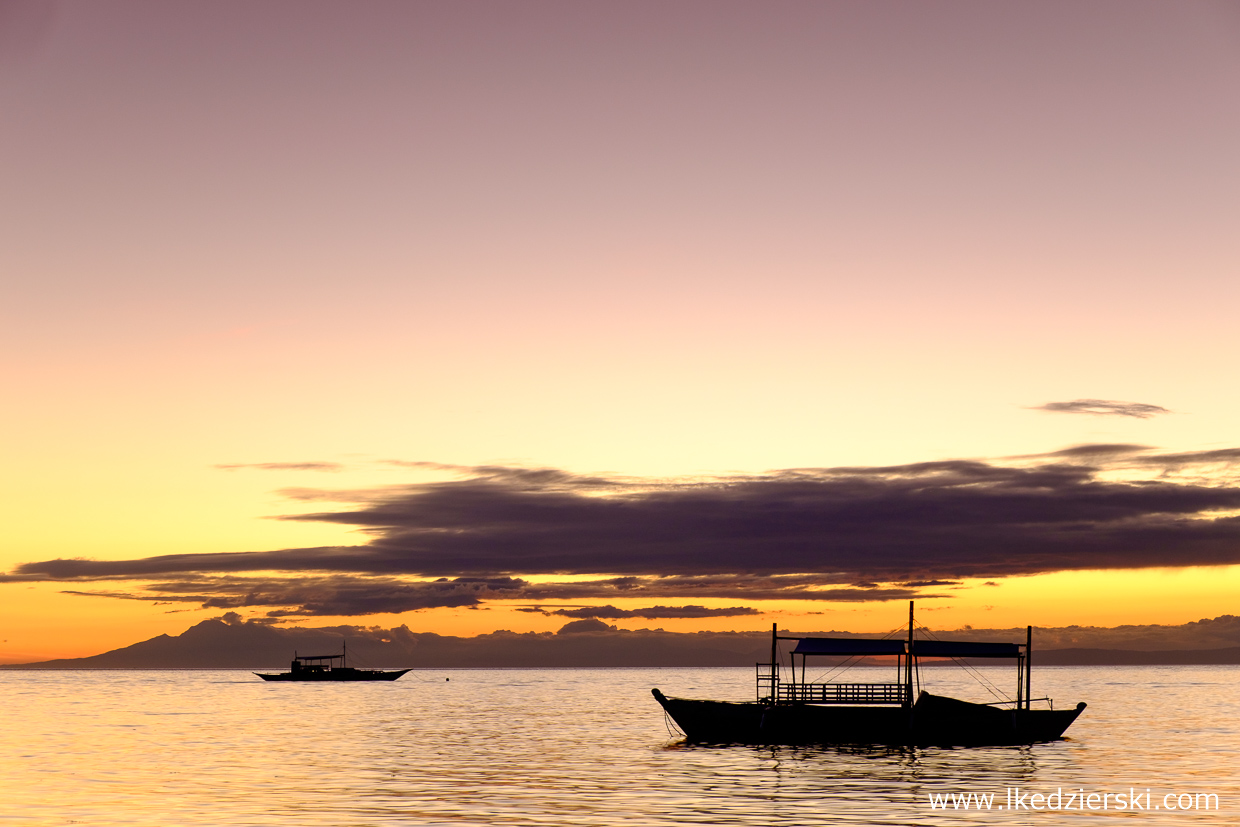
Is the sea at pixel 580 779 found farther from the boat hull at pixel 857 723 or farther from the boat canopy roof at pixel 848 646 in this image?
the boat canopy roof at pixel 848 646

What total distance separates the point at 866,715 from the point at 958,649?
8642 millimetres

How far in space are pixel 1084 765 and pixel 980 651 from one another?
Answer: 997 cm

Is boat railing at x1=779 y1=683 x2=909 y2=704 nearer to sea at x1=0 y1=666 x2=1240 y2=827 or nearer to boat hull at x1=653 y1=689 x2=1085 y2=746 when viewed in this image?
boat hull at x1=653 y1=689 x2=1085 y2=746

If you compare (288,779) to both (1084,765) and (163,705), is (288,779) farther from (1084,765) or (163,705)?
(163,705)

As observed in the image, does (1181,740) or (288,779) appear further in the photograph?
(1181,740)

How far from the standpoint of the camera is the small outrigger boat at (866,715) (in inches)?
2800

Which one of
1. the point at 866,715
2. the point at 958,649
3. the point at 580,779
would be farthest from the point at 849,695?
the point at 580,779

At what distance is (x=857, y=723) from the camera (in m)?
71.4

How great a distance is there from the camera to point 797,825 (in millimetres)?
43594

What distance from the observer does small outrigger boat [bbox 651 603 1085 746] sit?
233ft

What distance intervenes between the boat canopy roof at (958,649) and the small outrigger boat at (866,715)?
6 centimetres

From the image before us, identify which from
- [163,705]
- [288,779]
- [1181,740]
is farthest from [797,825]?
[163,705]

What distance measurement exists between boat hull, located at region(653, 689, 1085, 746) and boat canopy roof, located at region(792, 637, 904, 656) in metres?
3.39

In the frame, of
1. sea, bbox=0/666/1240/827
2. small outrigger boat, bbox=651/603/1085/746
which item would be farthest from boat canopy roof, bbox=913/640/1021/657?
sea, bbox=0/666/1240/827
